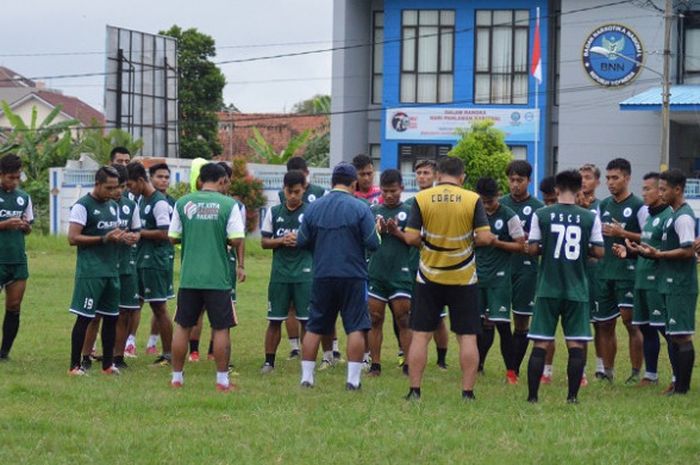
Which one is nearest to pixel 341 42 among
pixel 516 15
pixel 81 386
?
pixel 516 15

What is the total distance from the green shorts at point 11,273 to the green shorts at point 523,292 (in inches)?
217

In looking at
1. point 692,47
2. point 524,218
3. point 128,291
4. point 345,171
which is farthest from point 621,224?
point 692,47

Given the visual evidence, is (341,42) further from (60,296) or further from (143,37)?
(60,296)

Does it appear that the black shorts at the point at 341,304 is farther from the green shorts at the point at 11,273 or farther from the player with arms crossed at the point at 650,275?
the green shorts at the point at 11,273

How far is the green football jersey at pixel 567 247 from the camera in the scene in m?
11.9

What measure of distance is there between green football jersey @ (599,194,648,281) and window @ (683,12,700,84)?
38.9m

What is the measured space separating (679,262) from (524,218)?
77.6 inches

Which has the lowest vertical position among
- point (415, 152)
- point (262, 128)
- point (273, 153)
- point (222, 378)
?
point (222, 378)

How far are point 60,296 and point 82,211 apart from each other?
11.6m

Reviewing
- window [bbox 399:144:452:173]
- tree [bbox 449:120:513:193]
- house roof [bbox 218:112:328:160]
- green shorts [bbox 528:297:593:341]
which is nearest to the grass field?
green shorts [bbox 528:297:593:341]

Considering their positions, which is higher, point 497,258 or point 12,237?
point 12,237

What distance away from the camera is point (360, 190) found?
15.2 m

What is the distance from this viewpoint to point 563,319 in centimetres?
1216

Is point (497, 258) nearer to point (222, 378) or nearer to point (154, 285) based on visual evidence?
point (222, 378)
